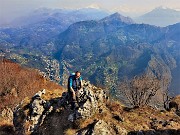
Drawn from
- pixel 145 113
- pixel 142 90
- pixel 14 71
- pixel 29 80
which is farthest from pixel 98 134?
pixel 14 71

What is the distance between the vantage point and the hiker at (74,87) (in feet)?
110

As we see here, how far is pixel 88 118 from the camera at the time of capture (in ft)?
106

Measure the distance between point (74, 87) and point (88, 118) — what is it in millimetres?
4118

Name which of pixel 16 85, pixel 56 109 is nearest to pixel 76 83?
pixel 56 109

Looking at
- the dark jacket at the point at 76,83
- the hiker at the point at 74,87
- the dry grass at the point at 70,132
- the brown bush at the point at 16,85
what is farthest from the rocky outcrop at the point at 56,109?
the brown bush at the point at 16,85

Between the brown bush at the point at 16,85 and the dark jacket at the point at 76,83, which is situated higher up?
the dark jacket at the point at 76,83

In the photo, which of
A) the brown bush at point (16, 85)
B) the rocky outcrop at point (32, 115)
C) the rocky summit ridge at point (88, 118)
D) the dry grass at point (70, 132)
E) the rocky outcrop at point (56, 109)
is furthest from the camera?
the brown bush at point (16, 85)

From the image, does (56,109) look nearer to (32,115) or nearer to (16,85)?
(32,115)

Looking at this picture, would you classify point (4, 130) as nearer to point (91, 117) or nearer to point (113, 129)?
point (91, 117)

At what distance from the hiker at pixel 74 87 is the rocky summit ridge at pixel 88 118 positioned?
0.52 meters

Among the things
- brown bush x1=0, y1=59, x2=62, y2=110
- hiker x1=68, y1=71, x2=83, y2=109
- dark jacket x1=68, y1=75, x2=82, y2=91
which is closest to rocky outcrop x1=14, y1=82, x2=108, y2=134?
hiker x1=68, y1=71, x2=83, y2=109

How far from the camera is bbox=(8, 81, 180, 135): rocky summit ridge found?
3123 centimetres

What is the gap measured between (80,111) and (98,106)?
283 centimetres

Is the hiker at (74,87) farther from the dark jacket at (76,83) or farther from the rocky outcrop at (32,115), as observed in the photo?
the rocky outcrop at (32,115)
